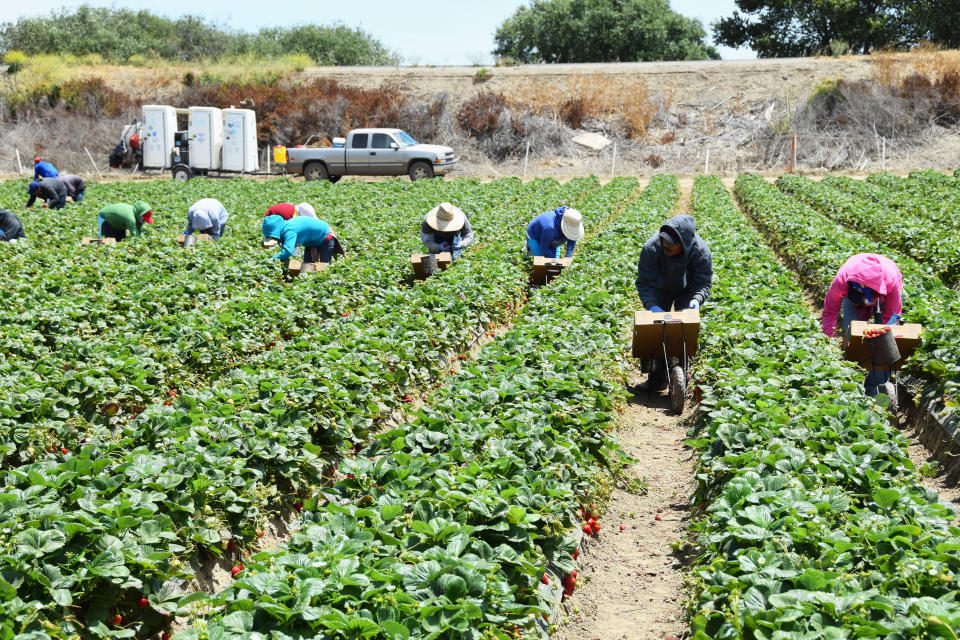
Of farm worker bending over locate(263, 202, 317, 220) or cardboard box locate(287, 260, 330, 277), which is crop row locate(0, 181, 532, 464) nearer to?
cardboard box locate(287, 260, 330, 277)

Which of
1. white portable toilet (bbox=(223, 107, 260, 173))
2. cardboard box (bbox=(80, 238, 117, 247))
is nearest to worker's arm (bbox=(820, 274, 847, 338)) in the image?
cardboard box (bbox=(80, 238, 117, 247))

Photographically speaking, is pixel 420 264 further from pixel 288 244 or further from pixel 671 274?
pixel 671 274

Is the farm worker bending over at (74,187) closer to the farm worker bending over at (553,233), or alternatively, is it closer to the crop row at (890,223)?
the farm worker bending over at (553,233)

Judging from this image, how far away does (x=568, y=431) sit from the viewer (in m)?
5.38

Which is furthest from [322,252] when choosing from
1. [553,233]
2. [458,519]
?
[458,519]

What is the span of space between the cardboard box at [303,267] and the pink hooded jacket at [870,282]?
22.7 feet

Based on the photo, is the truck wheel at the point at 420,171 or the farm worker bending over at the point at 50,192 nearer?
the farm worker bending over at the point at 50,192

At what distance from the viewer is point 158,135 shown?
33.4m

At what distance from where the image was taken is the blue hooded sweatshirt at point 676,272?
7.81 m

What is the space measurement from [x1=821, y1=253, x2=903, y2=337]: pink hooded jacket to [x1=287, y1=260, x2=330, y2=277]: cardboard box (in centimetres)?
692

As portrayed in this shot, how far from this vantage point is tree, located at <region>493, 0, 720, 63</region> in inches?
2285

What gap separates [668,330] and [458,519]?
13.2 ft

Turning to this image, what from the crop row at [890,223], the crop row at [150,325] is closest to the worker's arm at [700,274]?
the crop row at [150,325]

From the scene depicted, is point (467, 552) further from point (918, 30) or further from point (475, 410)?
point (918, 30)
